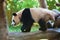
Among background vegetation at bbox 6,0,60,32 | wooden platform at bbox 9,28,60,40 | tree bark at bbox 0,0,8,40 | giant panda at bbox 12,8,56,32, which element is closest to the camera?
tree bark at bbox 0,0,8,40

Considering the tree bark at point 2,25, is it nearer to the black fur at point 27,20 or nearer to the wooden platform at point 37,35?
the wooden platform at point 37,35

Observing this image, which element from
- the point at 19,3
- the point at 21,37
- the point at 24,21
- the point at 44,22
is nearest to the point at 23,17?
the point at 24,21

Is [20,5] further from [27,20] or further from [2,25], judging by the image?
[2,25]

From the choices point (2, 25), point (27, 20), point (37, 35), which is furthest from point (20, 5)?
point (2, 25)

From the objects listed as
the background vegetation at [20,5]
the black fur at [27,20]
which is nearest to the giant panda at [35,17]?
the black fur at [27,20]

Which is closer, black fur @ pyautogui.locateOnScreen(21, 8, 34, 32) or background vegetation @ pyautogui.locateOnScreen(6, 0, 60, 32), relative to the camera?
black fur @ pyautogui.locateOnScreen(21, 8, 34, 32)

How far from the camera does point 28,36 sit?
1956 millimetres

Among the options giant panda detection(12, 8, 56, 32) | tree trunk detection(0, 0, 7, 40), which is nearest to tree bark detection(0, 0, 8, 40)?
tree trunk detection(0, 0, 7, 40)

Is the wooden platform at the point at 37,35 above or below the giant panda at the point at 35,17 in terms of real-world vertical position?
below

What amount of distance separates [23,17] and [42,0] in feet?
1.91

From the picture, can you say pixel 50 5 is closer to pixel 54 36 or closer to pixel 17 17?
pixel 17 17

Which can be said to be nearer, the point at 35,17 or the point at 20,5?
the point at 35,17

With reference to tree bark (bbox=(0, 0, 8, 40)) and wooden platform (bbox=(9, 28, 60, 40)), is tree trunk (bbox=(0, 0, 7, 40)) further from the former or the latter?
Result: wooden platform (bbox=(9, 28, 60, 40))

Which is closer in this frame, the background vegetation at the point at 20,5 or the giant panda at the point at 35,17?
the giant panda at the point at 35,17
